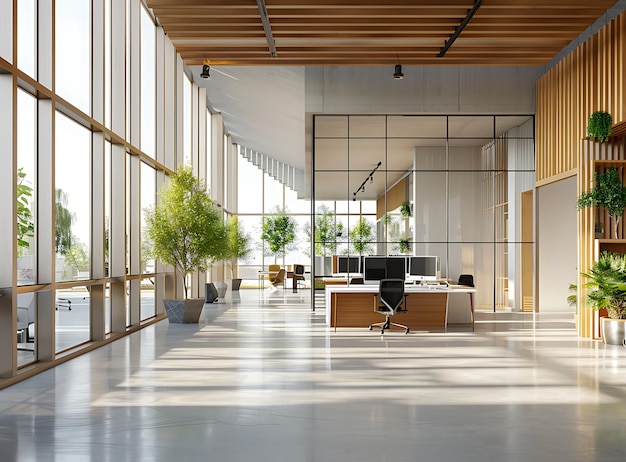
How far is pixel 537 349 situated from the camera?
10312mm

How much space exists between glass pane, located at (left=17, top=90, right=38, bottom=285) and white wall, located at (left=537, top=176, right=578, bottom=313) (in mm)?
12184

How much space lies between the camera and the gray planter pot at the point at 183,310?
13891 millimetres

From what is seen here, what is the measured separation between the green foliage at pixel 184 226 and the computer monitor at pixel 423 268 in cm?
382

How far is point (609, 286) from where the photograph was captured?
10.9 m

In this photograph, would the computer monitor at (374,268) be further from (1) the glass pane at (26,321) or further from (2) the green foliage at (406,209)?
(2) the green foliage at (406,209)

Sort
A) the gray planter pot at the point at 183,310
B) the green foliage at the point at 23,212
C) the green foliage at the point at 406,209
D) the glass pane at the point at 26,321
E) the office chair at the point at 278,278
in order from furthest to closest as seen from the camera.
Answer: the office chair at the point at 278,278
the green foliage at the point at 406,209
the gray planter pot at the point at 183,310
the glass pane at the point at 26,321
the green foliage at the point at 23,212

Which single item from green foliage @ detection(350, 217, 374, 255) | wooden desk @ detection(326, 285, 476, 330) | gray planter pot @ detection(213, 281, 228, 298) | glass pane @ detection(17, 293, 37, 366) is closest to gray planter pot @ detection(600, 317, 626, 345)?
wooden desk @ detection(326, 285, 476, 330)

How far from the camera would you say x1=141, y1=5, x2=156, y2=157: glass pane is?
13648mm

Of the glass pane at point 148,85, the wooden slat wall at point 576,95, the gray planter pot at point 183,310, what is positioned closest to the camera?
the wooden slat wall at point 576,95

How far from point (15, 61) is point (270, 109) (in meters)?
13.9

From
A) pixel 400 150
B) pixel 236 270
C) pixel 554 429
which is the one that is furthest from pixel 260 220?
pixel 554 429

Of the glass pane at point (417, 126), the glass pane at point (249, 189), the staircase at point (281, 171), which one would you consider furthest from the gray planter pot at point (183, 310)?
the staircase at point (281, 171)

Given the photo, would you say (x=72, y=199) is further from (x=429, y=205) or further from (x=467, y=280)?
(x=429, y=205)

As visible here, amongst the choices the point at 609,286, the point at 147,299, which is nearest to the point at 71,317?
the point at 147,299
